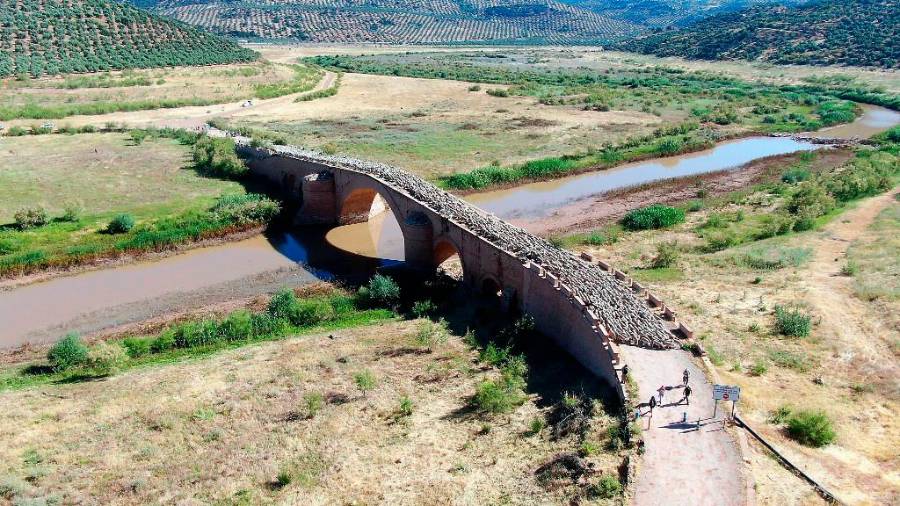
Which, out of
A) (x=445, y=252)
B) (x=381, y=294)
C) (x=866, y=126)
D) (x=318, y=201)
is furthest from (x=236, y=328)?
(x=866, y=126)

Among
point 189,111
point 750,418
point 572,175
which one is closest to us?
point 750,418

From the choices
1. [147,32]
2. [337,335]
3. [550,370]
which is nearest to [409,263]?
[337,335]

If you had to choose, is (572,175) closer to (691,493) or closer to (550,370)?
(550,370)

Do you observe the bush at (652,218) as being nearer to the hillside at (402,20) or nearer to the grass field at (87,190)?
the grass field at (87,190)

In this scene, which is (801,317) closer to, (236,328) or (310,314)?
(310,314)

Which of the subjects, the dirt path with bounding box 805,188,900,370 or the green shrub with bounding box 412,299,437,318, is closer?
the dirt path with bounding box 805,188,900,370

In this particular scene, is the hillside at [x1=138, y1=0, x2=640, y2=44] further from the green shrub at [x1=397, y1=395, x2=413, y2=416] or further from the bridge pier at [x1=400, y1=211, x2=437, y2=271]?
the green shrub at [x1=397, y1=395, x2=413, y2=416]

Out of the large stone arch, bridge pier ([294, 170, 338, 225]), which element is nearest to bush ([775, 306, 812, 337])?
the large stone arch
